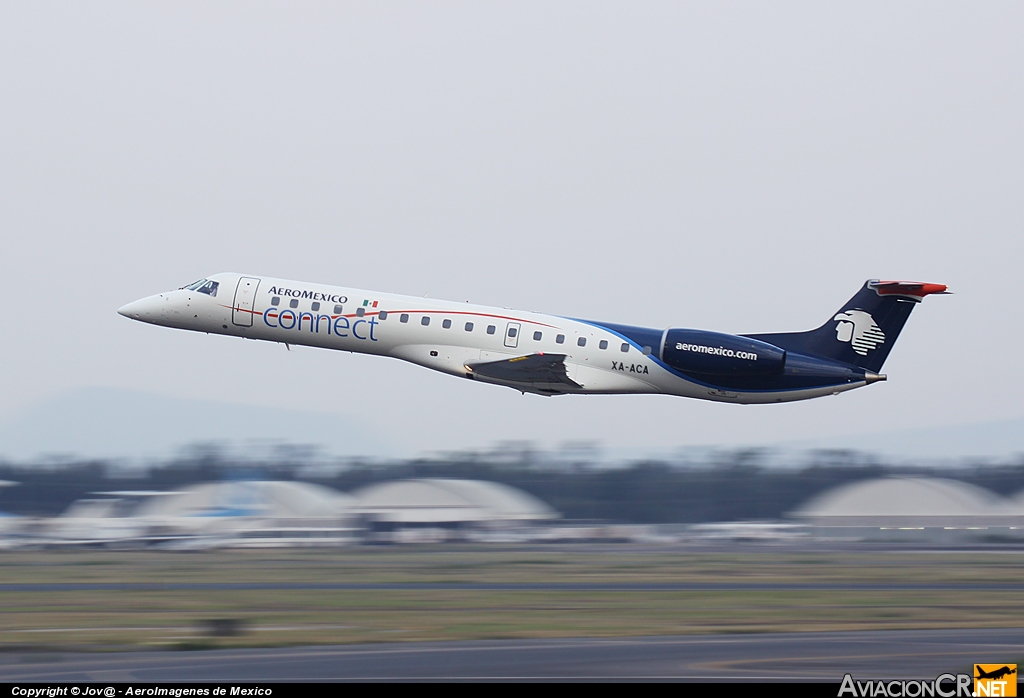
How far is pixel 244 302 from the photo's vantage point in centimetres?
3244

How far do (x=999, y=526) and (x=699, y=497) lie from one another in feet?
59.6

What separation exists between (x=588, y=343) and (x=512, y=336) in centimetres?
228

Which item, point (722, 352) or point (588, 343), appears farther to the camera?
point (588, 343)

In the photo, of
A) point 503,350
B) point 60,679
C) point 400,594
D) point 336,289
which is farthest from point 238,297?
point 60,679

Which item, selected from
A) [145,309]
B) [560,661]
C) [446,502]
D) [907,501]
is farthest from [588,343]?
[907,501]

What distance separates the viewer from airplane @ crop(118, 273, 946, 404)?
3123cm

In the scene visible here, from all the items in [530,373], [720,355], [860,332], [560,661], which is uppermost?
[860,332]

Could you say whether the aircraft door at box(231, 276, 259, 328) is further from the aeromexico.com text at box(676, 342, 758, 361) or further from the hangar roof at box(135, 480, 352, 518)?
the hangar roof at box(135, 480, 352, 518)

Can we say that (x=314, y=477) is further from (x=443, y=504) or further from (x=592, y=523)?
(x=592, y=523)

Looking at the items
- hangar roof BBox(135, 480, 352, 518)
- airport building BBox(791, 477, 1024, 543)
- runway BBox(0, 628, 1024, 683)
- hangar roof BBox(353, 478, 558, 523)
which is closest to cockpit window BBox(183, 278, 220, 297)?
runway BBox(0, 628, 1024, 683)

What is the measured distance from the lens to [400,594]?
3241cm

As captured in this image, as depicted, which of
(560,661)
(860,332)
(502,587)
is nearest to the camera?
(560,661)

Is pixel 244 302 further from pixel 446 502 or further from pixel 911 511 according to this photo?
pixel 911 511

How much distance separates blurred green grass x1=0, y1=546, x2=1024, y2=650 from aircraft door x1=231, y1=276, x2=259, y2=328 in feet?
26.8
